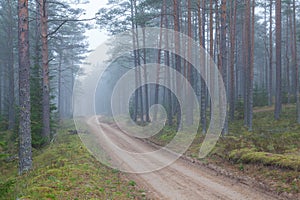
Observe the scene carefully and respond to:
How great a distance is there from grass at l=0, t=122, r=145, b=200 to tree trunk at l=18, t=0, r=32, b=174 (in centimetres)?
65

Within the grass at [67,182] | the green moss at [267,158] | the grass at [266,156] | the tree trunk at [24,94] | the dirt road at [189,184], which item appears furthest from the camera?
the tree trunk at [24,94]

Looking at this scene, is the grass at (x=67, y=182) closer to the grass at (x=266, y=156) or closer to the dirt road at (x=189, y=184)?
the dirt road at (x=189, y=184)

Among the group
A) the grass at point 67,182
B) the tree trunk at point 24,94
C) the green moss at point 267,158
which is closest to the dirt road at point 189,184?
the grass at point 67,182

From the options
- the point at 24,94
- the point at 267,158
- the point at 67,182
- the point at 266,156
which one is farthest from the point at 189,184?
the point at 24,94

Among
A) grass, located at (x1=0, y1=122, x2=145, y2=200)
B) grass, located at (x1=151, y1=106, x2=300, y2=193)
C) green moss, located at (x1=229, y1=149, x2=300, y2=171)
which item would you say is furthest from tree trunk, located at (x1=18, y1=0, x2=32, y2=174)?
green moss, located at (x1=229, y1=149, x2=300, y2=171)

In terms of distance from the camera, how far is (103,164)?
13.8 meters

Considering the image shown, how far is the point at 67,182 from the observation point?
933 cm

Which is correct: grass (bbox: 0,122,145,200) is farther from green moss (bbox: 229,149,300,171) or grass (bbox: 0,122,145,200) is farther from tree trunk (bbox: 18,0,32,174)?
green moss (bbox: 229,149,300,171)

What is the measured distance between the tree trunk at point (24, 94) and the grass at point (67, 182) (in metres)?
0.65

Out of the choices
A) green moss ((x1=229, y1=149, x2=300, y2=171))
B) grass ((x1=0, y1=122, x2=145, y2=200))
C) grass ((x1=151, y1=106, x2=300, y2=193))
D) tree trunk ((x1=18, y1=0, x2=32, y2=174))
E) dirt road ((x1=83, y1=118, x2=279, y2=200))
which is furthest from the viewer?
tree trunk ((x1=18, y1=0, x2=32, y2=174))

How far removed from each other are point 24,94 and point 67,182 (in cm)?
405

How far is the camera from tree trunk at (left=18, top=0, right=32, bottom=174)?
1138cm

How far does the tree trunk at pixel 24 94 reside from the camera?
37.3 ft

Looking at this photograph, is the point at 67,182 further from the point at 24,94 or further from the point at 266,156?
the point at 266,156
